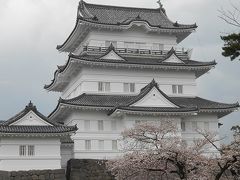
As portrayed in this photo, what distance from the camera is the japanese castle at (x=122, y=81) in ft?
101

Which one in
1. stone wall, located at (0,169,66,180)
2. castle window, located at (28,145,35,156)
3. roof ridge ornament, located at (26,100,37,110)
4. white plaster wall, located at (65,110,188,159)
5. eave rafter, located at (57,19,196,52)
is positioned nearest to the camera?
stone wall, located at (0,169,66,180)

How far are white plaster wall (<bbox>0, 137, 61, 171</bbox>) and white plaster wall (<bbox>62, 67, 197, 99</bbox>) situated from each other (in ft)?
23.0

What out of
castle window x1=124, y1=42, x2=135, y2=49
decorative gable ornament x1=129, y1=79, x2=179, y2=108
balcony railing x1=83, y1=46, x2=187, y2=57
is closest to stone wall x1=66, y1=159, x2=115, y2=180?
decorative gable ornament x1=129, y1=79, x2=179, y2=108

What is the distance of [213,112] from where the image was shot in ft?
108

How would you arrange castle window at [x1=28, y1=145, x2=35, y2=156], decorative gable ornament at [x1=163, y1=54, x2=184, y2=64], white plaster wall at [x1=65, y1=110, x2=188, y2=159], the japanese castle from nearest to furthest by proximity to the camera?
1. castle window at [x1=28, y1=145, x2=35, y2=156]
2. white plaster wall at [x1=65, y1=110, x2=188, y2=159]
3. the japanese castle
4. decorative gable ornament at [x1=163, y1=54, x2=184, y2=64]

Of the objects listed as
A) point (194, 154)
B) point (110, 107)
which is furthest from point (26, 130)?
point (194, 154)

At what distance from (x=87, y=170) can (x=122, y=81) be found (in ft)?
33.4

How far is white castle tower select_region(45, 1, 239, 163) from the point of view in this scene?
3089 centimetres

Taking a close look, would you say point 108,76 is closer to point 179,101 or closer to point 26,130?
point 179,101

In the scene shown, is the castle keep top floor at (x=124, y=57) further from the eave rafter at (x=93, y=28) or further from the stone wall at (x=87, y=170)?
the stone wall at (x=87, y=170)

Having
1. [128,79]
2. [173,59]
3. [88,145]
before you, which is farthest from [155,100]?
[88,145]

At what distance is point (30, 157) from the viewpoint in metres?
26.2

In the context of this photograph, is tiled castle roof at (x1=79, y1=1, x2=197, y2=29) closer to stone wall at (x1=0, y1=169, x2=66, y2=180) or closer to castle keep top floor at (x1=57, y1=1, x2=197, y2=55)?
castle keep top floor at (x1=57, y1=1, x2=197, y2=55)

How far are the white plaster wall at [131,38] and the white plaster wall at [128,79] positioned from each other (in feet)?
8.64
